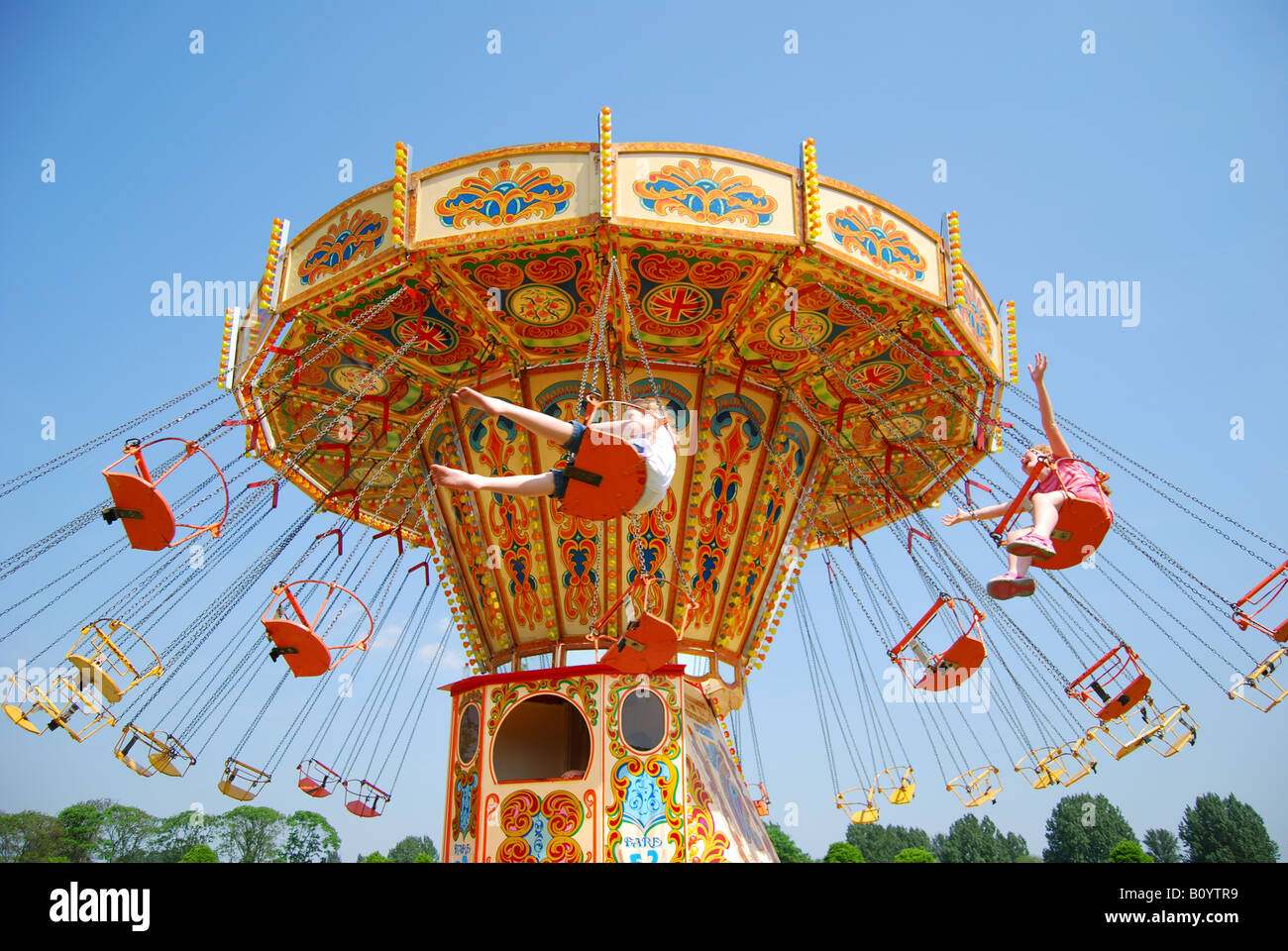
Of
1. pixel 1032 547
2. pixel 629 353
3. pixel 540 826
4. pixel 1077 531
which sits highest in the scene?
pixel 629 353

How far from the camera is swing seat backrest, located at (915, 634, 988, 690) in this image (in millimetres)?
8477

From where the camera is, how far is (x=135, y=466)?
24.6 ft

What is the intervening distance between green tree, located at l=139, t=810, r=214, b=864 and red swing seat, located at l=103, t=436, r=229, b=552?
39.2m

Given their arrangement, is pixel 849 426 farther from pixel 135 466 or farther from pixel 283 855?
pixel 283 855

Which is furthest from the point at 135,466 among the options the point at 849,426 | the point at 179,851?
the point at 179,851

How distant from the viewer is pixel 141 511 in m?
7.50

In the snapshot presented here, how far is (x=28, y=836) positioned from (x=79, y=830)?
6.46 feet

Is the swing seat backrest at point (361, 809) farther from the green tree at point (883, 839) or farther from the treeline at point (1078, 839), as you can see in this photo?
the green tree at point (883, 839)

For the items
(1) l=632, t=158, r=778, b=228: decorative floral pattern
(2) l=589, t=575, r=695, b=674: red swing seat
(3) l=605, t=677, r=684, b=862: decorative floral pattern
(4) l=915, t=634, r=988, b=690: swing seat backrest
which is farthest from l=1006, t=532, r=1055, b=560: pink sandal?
(3) l=605, t=677, r=684, b=862: decorative floral pattern

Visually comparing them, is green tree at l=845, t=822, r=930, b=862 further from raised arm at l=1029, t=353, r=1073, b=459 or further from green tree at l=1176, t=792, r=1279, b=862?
raised arm at l=1029, t=353, r=1073, b=459

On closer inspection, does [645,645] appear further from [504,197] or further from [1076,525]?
[504,197]

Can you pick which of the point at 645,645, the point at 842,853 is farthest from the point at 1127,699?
the point at 842,853

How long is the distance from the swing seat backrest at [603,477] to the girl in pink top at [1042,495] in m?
2.80

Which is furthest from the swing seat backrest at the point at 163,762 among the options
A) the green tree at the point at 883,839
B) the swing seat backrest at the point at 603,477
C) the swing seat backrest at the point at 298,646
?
the green tree at the point at 883,839
